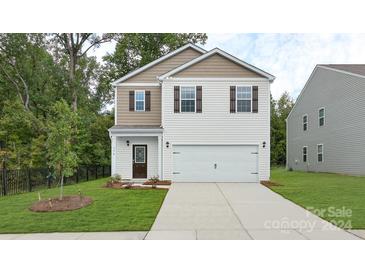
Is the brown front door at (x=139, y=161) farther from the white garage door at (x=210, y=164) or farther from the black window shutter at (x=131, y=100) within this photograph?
the black window shutter at (x=131, y=100)

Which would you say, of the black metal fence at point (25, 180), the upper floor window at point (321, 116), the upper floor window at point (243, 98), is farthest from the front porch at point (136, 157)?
the upper floor window at point (321, 116)

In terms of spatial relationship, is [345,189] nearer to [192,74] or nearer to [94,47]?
[192,74]

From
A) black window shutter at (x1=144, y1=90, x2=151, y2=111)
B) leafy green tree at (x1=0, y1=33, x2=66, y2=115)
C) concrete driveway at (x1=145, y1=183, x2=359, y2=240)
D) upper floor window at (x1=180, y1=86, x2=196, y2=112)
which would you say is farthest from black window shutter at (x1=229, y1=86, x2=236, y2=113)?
leafy green tree at (x1=0, y1=33, x2=66, y2=115)

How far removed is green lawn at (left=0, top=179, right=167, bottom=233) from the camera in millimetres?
7164

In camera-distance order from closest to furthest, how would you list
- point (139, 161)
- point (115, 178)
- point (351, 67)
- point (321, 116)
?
point (115, 178) < point (139, 161) < point (351, 67) < point (321, 116)

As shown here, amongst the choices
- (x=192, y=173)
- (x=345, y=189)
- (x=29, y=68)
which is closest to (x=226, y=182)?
(x=192, y=173)

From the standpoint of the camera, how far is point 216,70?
16.3 metres

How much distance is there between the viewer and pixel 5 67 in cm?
2697

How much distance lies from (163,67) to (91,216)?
40.0 ft

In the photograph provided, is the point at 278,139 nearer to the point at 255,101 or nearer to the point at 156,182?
the point at 255,101

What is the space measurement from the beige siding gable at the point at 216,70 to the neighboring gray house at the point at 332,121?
23.1 feet

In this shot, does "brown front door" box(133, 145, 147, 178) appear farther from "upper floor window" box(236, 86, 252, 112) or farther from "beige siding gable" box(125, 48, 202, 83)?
"upper floor window" box(236, 86, 252, 112)

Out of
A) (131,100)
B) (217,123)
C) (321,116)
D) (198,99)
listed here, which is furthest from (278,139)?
(131,100)

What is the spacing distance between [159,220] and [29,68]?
83.5 ft
